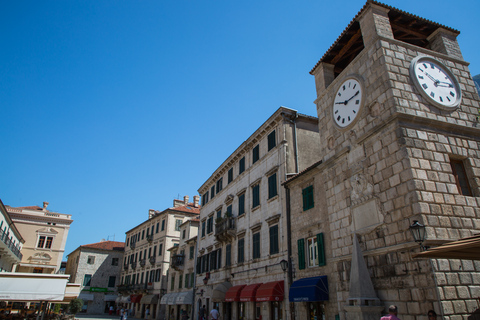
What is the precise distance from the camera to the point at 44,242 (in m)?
42.9

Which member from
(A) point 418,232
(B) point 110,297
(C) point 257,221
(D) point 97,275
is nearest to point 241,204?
(C) point 257,221

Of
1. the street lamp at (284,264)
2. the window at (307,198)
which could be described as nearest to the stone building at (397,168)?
the street lamp at (284,264)

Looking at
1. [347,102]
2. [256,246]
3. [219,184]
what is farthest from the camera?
[219,184]

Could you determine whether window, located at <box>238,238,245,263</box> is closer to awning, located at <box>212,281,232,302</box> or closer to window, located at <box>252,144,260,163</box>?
awning, located at <box>212,281,232,302</box>

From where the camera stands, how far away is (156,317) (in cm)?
3716

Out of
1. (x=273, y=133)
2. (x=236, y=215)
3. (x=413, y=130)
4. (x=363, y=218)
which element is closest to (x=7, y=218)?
(x=236, y=215)

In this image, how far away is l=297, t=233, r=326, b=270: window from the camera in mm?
13828

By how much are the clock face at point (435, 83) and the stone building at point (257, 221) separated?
9007 millimetres

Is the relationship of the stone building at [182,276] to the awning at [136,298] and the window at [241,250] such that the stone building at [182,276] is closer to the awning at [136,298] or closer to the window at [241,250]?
the awning at [136,298]

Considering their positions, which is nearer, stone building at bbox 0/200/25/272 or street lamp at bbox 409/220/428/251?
street lamp at bbox 409/220/428/251

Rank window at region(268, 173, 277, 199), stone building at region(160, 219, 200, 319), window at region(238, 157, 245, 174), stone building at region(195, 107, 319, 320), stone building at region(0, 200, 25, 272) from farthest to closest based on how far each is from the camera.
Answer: stone building at region(160, 219, 200, 319) → stone building at region(0, 200, 25, 272) → window at region(238, 157, 245, 174) → window at region(268, 173, 277, 199) → stone building at region(195, 107, 319, 320)

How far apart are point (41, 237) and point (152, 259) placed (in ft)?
52.7

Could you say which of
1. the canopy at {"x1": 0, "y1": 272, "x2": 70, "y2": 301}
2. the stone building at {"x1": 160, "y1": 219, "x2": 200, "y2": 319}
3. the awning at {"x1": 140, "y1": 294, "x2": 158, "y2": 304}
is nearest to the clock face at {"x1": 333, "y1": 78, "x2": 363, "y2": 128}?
the canopy at {"x1": 0, "y1": 272, "x2": 70, "y2": 301}

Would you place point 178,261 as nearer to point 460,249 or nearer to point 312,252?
point 312,252
